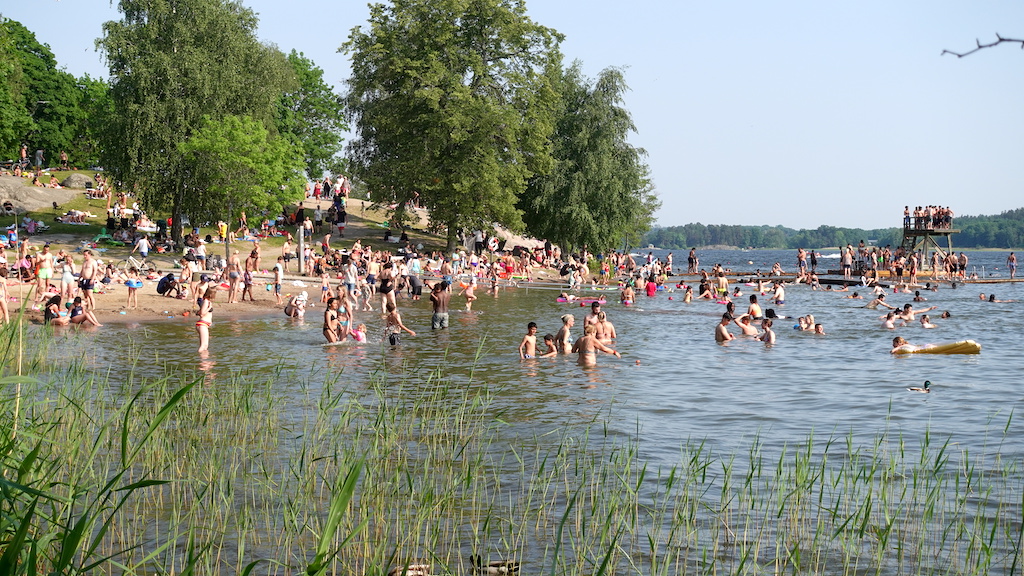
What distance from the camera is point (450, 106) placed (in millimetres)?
45906

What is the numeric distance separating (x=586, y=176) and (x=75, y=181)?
28.7m

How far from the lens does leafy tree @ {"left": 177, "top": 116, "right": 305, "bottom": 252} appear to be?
37688mm

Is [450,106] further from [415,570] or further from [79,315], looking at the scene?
[415,570]

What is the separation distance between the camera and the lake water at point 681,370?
13.6 m

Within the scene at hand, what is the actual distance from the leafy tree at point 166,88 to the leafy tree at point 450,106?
8.10 m

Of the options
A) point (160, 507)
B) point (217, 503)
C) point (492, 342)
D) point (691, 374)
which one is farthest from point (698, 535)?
point (492, 342)

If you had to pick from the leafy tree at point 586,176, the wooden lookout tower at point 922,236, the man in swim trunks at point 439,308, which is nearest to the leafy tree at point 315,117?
the leafy tree at point 586,176

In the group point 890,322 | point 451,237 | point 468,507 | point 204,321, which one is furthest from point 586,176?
point 468,507

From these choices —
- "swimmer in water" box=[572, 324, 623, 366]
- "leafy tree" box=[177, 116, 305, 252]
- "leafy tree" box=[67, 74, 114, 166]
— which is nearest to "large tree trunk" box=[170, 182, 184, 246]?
"leafy tree" box=[177, 116, 305, 252]

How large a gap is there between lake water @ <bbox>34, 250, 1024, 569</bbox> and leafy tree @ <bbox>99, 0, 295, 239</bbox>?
41.8ft

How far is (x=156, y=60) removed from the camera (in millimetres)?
38562

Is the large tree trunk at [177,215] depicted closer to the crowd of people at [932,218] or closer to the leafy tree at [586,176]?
the leafy tree at [586,176]

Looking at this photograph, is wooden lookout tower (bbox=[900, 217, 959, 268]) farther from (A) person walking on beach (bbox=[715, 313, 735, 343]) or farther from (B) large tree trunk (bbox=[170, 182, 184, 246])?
(B) large tree trunk (bbox=[170, 182, 184, 246])

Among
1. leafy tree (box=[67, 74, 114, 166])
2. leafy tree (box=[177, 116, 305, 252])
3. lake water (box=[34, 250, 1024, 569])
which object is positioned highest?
leafy tree (box=[67, 74, 114, 166])
